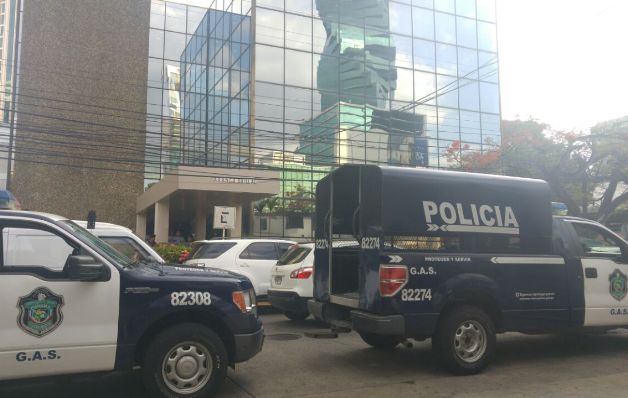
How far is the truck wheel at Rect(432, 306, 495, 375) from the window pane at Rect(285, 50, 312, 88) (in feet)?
81.3

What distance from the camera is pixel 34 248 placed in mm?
4848

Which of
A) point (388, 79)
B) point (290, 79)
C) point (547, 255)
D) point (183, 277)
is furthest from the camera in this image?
point (388, 79)

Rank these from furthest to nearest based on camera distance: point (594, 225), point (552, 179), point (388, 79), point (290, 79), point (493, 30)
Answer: point (493, 30) < point (388, 79) < point (290, 79) < point (552, 179) < point (594, 225)

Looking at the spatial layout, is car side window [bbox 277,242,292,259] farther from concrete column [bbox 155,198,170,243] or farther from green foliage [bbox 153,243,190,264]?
concrete column [bbox 155,198,170,243]

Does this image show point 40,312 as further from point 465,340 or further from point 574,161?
point 574,161

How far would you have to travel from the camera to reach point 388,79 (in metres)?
31.8

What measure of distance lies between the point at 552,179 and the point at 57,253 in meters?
19.7

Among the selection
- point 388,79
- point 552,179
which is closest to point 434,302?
point 552,179

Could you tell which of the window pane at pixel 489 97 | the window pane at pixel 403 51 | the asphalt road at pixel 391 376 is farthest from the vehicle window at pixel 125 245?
the window pane at pixel 489 97

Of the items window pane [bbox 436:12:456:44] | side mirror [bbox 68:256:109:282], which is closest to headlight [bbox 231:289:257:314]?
side mirror [bbox 68:256:109:282]

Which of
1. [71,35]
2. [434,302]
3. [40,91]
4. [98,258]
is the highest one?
[71,35]

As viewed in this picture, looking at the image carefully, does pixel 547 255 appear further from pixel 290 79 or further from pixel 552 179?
pixel 290 79

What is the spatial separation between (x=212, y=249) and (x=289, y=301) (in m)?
2.49

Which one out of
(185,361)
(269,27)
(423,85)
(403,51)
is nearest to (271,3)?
(269,27)
